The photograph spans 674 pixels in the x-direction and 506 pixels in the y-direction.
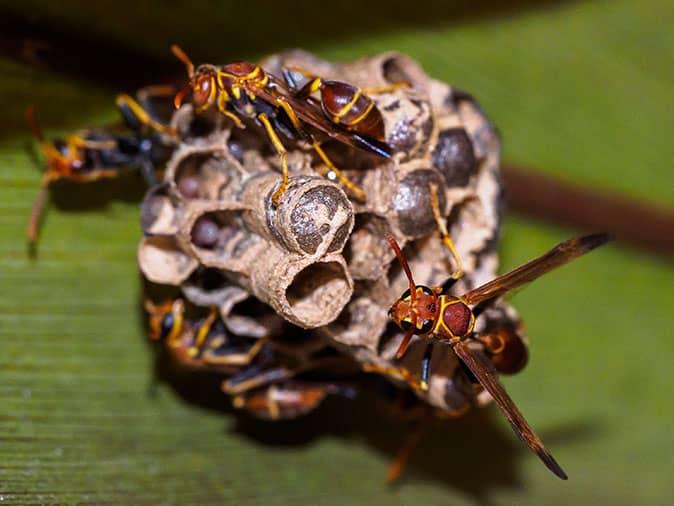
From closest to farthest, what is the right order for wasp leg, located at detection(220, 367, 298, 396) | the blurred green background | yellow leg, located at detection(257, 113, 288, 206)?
yellow leg, located at detection(257, 113, 288, 206)
the blurred green background
wasp leg, located at detection(220, 367, 298, 396)

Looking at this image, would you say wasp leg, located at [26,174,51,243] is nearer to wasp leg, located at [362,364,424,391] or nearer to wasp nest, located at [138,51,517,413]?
wasp nest, located at [138,51,517,413]

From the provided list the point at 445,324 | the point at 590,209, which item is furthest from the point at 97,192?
the point at 590,209

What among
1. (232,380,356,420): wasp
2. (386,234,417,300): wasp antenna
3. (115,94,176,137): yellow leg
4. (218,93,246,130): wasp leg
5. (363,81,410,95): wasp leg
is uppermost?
(363,81,410,95): wasp leg

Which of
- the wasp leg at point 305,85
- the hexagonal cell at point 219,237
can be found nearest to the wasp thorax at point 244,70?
the wasp leg at point 305,85

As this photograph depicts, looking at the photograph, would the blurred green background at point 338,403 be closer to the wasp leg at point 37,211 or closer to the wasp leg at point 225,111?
the wasp leg at point 37,211

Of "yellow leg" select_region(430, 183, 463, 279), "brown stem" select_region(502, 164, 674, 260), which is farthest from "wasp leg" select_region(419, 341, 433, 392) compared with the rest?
"brown stem" select_region(502, 164, 674, 260)

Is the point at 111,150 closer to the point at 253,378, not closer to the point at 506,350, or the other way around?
A: the point at 253,378

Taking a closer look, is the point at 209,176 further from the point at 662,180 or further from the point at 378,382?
the point at 662,180
